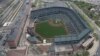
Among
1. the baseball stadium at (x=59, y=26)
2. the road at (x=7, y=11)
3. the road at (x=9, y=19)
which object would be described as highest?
the baseball stadium at (x=59, y=26)

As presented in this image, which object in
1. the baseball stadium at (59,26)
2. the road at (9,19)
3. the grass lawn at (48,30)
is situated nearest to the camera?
the baseball stadium at (59,26)

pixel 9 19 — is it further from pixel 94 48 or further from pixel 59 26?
pixel 94 48

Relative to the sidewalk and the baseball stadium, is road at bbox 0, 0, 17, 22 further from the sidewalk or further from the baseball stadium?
the sidewalk

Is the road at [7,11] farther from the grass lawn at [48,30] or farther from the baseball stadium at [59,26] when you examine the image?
the grass lawn at [48,30]

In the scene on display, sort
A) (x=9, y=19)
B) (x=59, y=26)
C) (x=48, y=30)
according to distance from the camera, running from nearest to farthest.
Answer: (x=48, y=30) < (x=59, y=26) < (x=9, y=19)

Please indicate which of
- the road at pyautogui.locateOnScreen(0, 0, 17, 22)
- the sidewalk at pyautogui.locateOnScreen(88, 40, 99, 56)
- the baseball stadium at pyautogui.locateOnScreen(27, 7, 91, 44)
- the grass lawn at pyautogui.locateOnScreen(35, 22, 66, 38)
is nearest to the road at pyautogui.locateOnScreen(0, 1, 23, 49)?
the road at pyautogui.locateOnScreen(0, 0, 17, 22)

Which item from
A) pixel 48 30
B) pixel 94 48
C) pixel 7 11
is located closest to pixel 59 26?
pixel 48 30

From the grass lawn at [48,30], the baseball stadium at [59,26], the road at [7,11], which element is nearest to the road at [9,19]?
the road at [7,11]

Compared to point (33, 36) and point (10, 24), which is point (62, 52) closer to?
point (33, 36)
